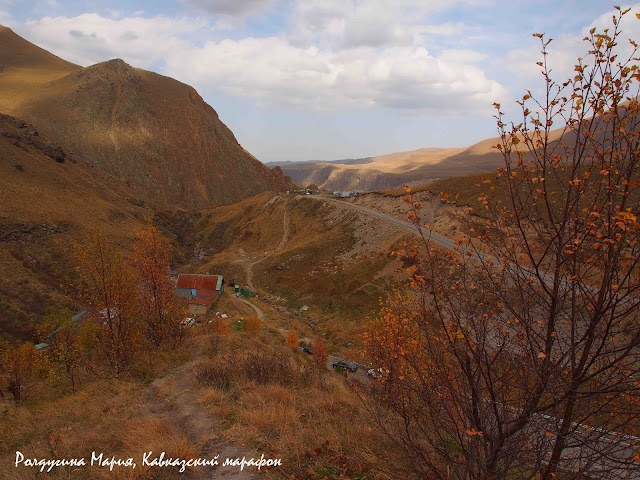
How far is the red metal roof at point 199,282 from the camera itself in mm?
47125

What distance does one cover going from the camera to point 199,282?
47.4 metres

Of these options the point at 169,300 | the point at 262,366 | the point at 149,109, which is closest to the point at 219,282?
the point at 169,300

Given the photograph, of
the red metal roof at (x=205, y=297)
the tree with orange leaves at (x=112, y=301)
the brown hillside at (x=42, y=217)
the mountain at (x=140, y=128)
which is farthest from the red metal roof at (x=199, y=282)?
the mountain at (x=140, y=128)

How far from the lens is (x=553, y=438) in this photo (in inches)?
171

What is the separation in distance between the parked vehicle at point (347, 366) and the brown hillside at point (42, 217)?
67.3 feet

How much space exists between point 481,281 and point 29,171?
84.1m

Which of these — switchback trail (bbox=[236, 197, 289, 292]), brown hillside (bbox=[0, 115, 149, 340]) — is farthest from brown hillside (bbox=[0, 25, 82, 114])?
switchback trail (bbox=[236, 197, 289, 292])

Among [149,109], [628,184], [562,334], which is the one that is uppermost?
[149,109]

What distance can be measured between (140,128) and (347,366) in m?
132

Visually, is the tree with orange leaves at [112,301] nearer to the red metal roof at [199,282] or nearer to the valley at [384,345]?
the valley at [384,345]

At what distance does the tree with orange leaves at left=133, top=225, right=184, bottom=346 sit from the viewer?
17281 mm

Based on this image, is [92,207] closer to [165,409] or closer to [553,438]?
[165,409]

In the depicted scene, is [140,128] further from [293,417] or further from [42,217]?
[293,417]

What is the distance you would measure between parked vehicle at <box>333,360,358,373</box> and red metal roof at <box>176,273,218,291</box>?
23.2 m
